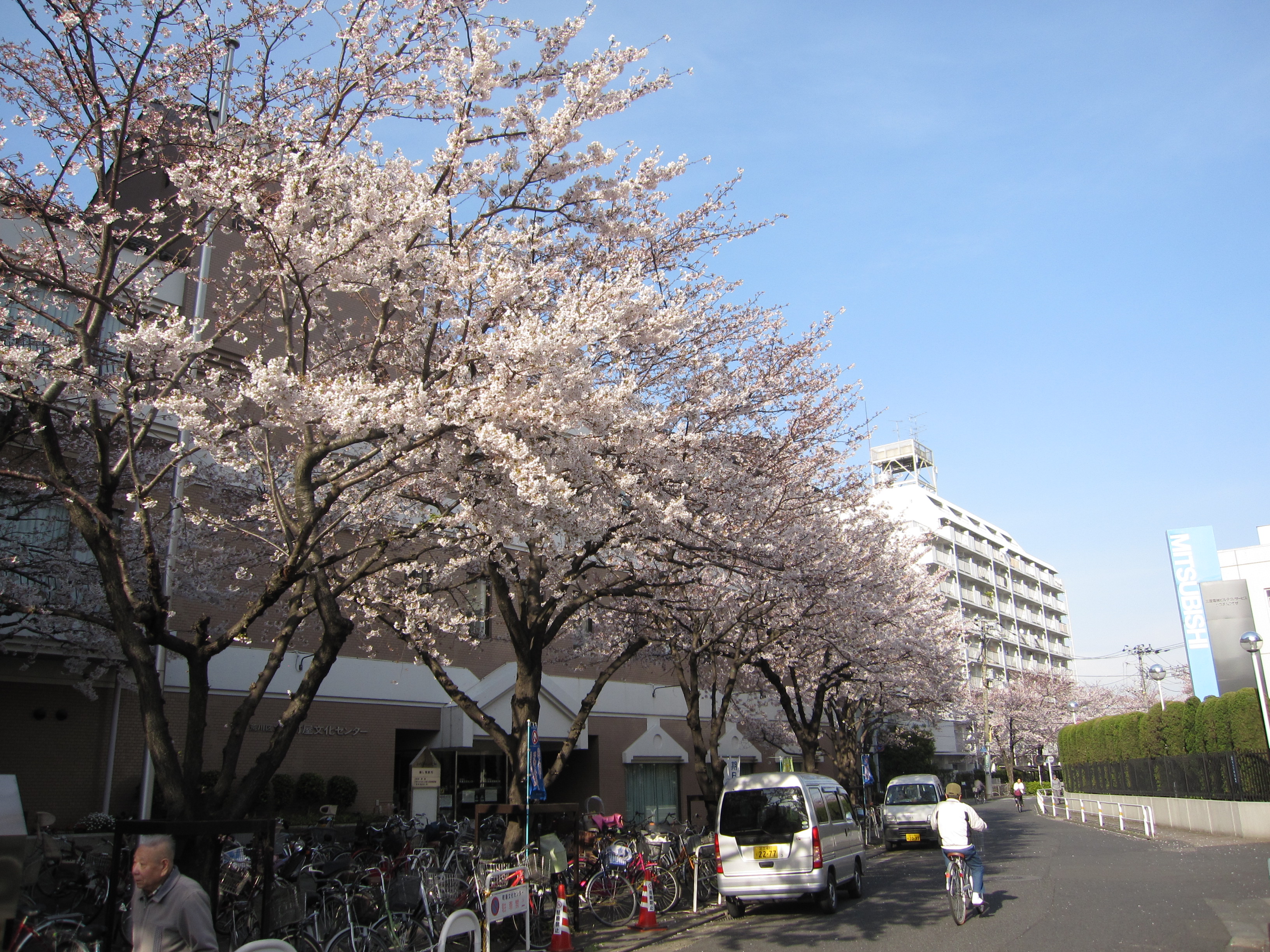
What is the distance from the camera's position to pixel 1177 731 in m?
26.5

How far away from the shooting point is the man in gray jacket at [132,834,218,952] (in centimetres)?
447

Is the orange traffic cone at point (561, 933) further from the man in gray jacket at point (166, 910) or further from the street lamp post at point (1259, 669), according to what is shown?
the street lamp post at point (1259, 669)

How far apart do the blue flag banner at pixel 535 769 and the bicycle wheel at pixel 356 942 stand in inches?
121

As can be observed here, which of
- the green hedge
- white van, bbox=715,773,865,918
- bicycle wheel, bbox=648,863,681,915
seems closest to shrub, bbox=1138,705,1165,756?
the green hedge

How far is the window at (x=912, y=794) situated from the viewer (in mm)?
24375

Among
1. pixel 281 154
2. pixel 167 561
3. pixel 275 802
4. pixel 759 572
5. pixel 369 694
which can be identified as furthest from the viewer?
pixel 369 694

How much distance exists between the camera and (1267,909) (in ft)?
35.4

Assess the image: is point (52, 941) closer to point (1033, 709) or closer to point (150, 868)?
point (150, 868)

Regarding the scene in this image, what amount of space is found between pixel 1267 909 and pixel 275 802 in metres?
16.3

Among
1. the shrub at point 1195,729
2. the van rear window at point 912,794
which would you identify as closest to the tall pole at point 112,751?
the van rear window at point 912,794

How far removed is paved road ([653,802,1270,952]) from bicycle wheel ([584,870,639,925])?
131 cm

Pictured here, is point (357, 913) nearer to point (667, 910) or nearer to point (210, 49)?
point (667, 910)

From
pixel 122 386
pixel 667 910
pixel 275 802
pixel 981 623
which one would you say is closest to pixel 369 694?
pixel 275 802

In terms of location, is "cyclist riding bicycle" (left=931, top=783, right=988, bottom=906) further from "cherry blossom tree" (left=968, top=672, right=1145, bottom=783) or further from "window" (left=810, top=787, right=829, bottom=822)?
"cherry blossom tree" (left=968, top=672, right=1145, bottom=783)
